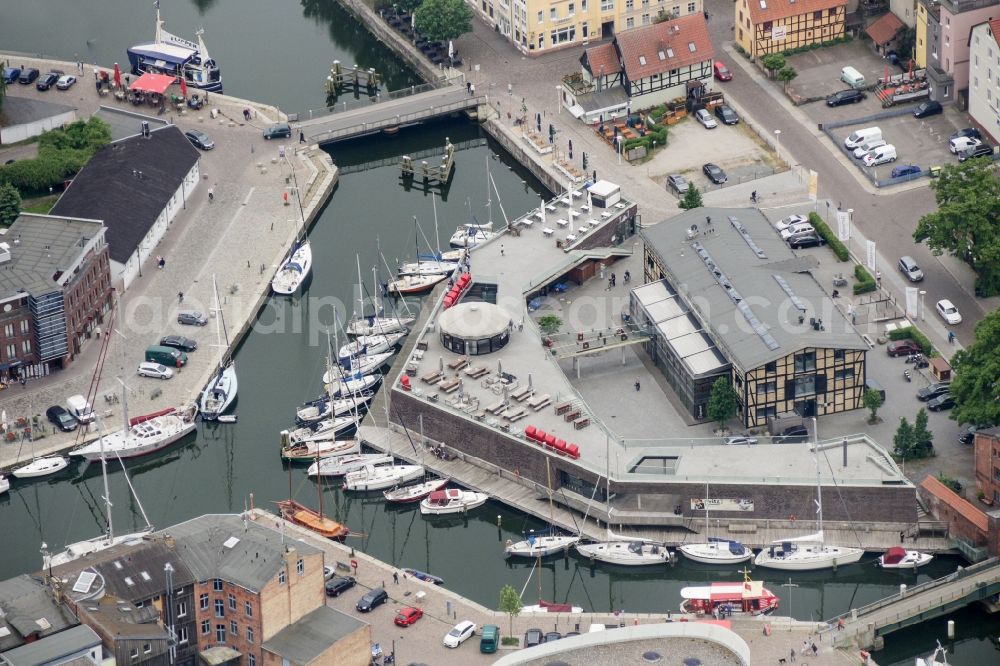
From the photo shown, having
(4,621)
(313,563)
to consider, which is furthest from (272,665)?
(4,621)

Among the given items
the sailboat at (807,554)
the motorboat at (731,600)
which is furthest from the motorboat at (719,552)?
the motorboat at (731,600)

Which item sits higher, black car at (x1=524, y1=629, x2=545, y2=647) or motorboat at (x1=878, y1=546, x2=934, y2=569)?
motorboat at (x1=878, y1=546, x2=934, y2=569)

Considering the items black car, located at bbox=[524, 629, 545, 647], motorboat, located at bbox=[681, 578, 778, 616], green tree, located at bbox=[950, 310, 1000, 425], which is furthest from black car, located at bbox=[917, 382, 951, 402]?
black car, located at bbox=[524, 629, 545, 647]

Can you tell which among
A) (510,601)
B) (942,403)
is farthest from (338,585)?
(942,403)

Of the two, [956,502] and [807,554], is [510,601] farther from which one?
[956,502]

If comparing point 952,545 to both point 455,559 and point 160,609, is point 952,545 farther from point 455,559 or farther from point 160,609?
point 160,609

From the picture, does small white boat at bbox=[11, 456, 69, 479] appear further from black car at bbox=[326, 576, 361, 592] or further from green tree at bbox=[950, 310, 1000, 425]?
green tree at bbox=[950, 310, 1000, 425]

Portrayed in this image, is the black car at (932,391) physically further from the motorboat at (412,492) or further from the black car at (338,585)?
the black car at (338,585)
